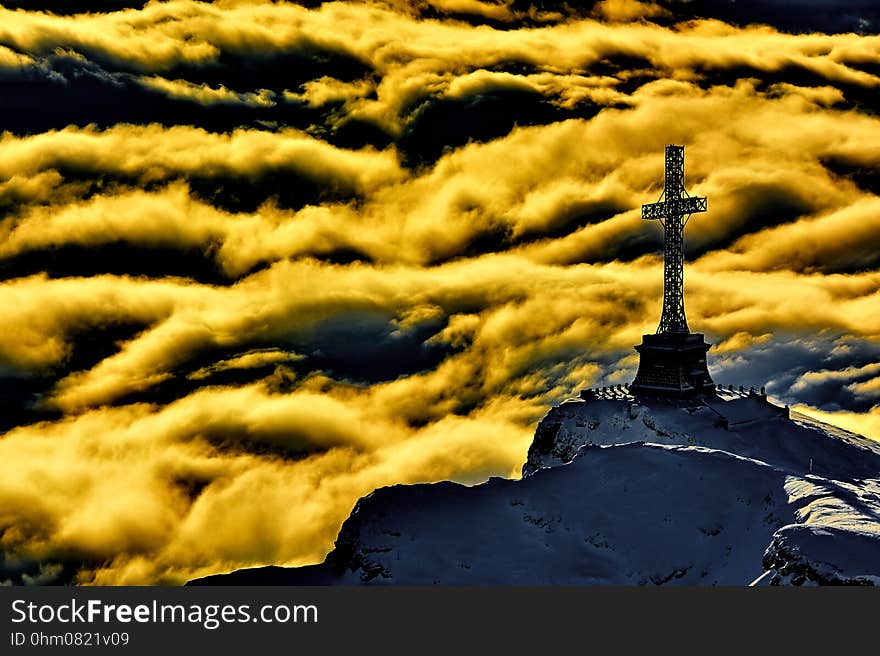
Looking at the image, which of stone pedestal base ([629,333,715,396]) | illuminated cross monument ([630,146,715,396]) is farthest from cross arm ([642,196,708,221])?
stone pedestal base ([629,333,715,396])

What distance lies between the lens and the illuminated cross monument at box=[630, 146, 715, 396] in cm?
9388

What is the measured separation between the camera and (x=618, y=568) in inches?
2183

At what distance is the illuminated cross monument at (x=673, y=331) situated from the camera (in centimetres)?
9388

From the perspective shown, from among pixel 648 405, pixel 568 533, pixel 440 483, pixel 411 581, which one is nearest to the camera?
pixel 411 581

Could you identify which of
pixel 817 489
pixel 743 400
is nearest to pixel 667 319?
pixel 743 400

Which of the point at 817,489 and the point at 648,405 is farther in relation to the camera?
the point at 648,405

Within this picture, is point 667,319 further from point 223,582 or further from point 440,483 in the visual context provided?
point 223,582

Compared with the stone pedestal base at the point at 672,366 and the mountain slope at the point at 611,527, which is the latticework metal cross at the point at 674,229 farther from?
the mountain slope at the point at 611,527

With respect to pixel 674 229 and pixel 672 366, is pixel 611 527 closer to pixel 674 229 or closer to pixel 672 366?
pixel 672 366

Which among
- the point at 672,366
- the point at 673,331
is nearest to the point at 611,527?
the point at 672,366

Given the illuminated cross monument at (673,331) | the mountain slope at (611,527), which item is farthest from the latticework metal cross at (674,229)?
the mountain slope at (611,527)

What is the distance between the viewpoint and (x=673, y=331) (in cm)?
10125

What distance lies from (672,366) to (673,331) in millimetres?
8311

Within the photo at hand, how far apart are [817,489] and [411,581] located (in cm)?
2684
